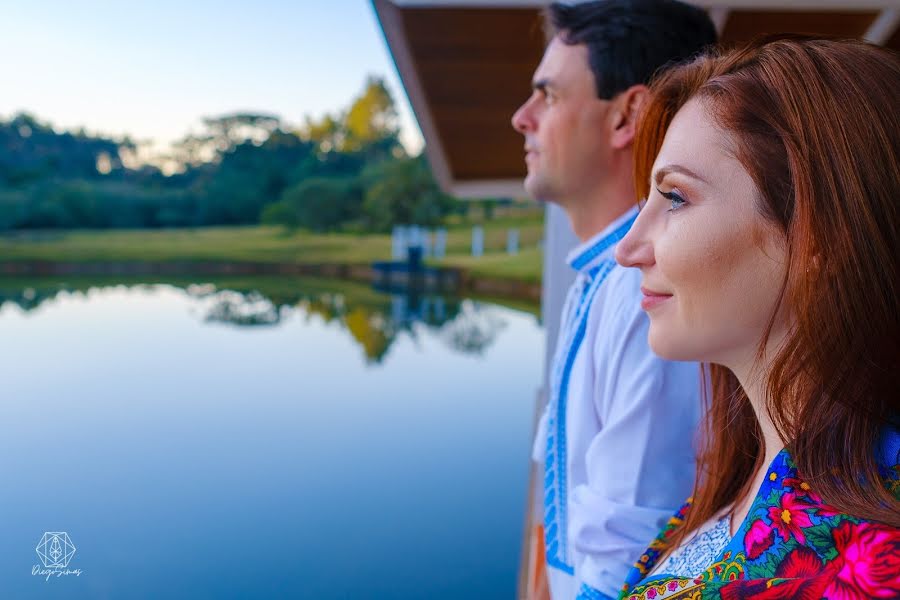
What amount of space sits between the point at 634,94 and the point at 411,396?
31.1 ft

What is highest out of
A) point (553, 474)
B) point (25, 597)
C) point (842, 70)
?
point (842, 70)

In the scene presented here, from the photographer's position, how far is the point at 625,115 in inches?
38.6

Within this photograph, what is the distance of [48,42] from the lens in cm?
924

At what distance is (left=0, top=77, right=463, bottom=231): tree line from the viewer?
32.3 ft

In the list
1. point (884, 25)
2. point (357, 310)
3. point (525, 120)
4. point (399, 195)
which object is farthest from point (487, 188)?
point (399, 195)

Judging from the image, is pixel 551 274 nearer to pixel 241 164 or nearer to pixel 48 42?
pixel 48 42

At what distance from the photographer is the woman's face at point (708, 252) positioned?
0.53 meters

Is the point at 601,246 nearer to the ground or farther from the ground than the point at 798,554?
farther from the ground

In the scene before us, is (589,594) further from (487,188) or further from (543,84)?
(487,188)

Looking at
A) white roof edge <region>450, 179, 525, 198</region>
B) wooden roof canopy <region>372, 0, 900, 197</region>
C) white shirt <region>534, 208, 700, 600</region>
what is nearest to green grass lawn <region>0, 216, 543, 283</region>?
white roof edge <region>450, 179, 525, 198</region>

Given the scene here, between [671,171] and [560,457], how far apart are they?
1.70 feet

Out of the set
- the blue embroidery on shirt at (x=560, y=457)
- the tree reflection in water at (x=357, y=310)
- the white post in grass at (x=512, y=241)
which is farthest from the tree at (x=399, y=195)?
the blue embroidery on shirt at (x=560, y=457)

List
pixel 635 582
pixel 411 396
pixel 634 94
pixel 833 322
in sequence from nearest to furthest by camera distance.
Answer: pixel 833 322 → pixel 635 582 → pixel 634 94 → pixel 411 396

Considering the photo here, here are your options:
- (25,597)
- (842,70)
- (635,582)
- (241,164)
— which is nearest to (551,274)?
(635,582)
